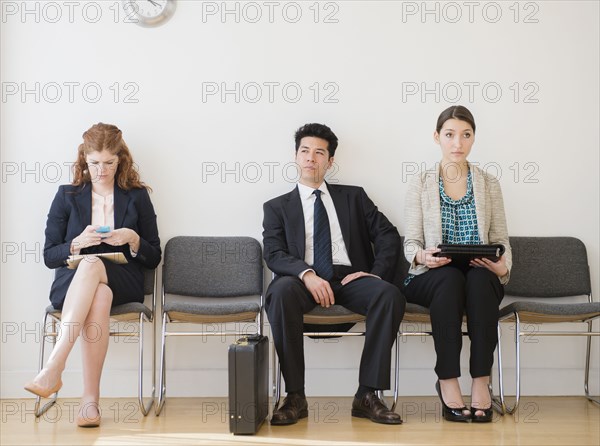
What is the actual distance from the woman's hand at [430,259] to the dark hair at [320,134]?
2.59 feet

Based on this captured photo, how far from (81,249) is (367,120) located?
5.59 feet

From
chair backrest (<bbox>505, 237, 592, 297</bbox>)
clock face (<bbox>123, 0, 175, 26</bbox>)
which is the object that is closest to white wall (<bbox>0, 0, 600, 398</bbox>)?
clock face (<bbox>123, 0, 175, 26</bbox>)

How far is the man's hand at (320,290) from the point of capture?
3.51 meters

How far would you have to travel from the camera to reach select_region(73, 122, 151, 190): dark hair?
152 inches

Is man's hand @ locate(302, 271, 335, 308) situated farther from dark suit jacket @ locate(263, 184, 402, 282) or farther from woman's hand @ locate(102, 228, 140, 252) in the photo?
woman's hand @ locate(102, 228, 140, 252)

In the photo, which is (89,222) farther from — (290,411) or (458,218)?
(458,218)

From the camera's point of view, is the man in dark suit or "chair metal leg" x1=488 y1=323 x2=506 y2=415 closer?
the man in dark suit

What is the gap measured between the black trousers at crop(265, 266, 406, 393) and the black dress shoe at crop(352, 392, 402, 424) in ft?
0.25

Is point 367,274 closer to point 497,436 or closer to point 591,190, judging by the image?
point 497,436

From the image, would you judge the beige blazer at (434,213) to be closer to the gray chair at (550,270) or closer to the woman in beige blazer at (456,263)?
the woman in beige blazer at (456,263)

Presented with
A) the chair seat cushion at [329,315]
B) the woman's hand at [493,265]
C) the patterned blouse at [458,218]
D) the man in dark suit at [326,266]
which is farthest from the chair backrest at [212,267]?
the woman's hand at [493,265]

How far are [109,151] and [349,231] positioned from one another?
130 centimetres

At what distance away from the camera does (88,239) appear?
3645 mm

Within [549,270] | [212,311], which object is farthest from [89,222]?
[549,270]
